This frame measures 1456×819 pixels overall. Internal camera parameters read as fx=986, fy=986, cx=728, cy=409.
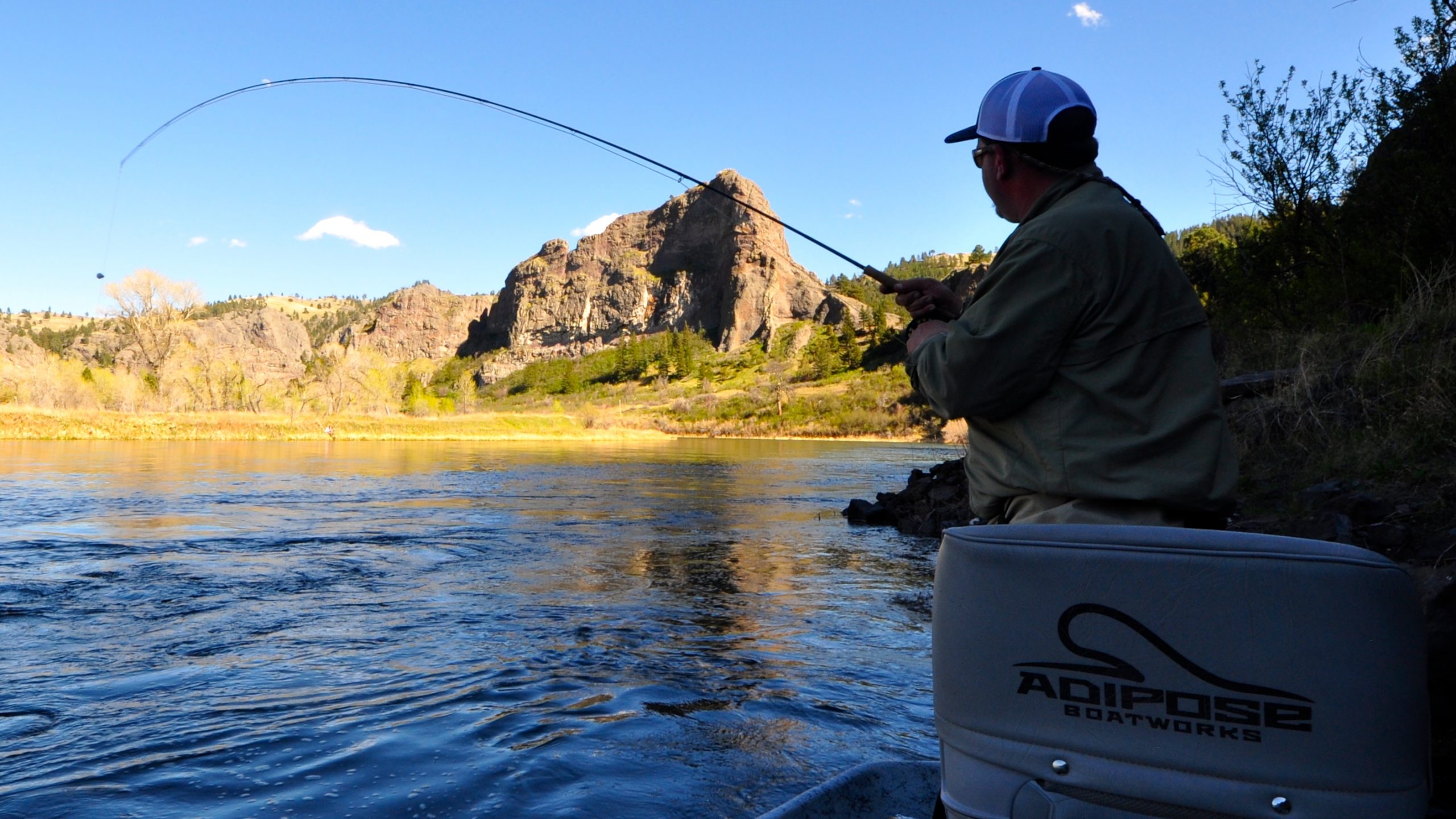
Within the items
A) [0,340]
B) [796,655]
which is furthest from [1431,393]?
[0,340]

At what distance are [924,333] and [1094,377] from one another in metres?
0.44

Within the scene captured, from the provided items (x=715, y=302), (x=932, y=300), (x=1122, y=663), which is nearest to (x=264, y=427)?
(x=932, y=300)

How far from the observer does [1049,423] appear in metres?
1.85

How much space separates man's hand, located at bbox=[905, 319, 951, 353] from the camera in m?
2.12

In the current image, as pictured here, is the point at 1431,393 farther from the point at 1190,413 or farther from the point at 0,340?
the point at 0,340

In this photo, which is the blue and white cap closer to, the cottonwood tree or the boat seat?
the boat seat

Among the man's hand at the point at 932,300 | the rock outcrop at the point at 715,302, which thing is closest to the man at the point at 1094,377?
the man's hand at the point at 932,300

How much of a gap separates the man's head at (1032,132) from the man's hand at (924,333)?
1.00 feet

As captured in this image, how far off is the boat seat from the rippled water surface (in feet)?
5.97

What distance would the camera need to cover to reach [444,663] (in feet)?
16.9

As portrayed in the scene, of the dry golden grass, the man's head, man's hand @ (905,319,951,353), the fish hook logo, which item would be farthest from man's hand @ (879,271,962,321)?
the dry golden grass

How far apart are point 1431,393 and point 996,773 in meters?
6.69

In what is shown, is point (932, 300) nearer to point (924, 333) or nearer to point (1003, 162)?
point (924, 333)

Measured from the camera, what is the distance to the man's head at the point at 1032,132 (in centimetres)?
200
